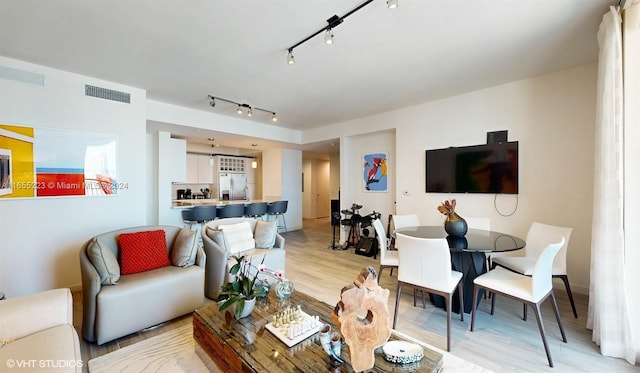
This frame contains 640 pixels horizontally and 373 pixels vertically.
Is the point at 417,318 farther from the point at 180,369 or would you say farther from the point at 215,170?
the point at 215,170

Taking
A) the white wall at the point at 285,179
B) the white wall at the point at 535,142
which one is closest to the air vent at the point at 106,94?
the white wall at the point at 285,179

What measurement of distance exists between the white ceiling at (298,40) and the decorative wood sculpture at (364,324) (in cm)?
206

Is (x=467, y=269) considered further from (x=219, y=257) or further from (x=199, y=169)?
(x=199, y=169)

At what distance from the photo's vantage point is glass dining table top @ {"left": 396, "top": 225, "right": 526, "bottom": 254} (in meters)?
2.28

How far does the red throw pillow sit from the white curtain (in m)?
3.94

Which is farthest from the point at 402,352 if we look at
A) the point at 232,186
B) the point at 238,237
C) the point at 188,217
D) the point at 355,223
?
the point at 232,186

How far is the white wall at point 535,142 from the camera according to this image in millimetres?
3043

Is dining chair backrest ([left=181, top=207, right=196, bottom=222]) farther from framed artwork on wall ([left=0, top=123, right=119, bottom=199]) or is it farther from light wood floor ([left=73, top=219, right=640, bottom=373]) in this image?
light wood floor ([left=73, top=219, right=640, bottom=373])

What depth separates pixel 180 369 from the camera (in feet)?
5.98

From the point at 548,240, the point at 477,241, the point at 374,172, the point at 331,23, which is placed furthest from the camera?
the point at 374,172

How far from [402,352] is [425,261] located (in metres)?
0.98

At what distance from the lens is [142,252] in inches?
101

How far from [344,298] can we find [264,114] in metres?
4.46

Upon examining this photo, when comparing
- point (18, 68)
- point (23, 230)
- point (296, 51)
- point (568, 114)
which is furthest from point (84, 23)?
point (568, 114)
